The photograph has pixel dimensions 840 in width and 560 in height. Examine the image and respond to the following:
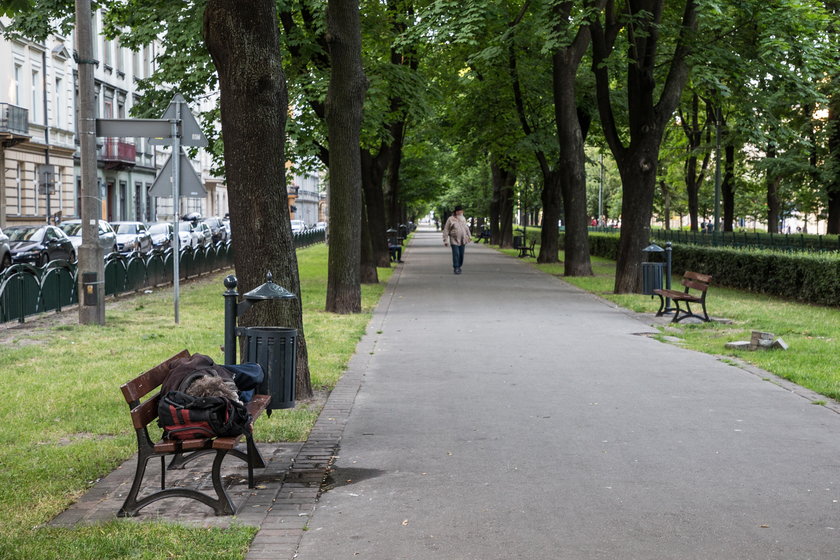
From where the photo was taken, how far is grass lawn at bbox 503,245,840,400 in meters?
Result: 11.1

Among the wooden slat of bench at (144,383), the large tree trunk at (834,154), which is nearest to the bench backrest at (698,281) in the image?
the wooden slat of bench at (144,383)

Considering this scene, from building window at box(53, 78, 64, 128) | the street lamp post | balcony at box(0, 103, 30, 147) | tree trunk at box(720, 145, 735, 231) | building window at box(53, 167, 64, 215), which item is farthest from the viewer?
tree trunk at box(720, 145, 735, 231)

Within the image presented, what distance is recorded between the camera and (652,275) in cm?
2075

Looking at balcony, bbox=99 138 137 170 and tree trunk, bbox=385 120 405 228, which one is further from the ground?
balcony, bbox=99 138 137 170

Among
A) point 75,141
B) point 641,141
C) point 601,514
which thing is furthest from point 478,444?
point 75,141

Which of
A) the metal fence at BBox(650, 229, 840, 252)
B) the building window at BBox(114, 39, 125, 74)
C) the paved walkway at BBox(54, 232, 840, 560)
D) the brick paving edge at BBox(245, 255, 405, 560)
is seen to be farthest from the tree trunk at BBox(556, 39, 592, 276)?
the building window at BBox(114, 39, 125, 74)

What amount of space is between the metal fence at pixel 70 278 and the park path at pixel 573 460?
5.32 meters

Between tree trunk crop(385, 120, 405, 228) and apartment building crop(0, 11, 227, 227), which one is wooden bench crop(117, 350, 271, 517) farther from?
apartment building crop(0, 11, 227, 227)

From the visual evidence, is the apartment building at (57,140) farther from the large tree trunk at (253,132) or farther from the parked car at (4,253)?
the large tree trunk at (253,132)

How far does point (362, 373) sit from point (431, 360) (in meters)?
1.27

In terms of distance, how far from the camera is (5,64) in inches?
1629

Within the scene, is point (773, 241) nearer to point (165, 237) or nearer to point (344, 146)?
point (344, 146)

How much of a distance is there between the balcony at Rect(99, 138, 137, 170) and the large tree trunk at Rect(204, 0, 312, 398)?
45868 mm

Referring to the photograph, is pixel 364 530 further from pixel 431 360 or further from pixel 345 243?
pixel 345 243
